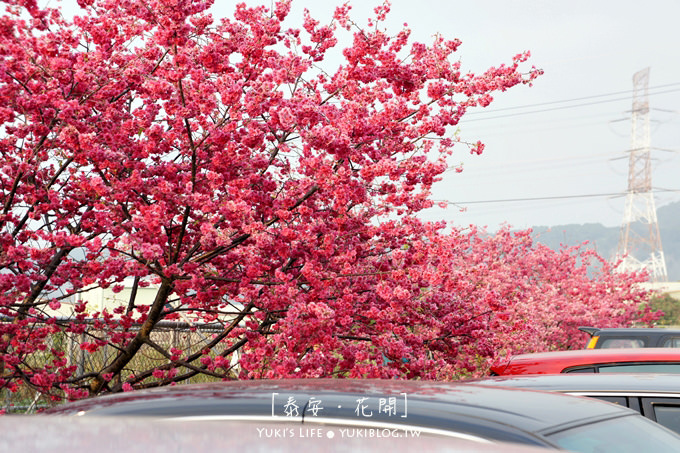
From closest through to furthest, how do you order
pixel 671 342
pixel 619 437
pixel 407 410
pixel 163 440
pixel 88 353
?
pixel 163 440 < pixel 407 410 < pixel 619 437 < pixel 88 353 < pixel 671 342

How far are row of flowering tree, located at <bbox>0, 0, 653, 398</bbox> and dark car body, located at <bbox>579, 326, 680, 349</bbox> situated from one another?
6.26ft

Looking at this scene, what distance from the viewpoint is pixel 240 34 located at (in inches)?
252

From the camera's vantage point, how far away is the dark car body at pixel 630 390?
12.7ft

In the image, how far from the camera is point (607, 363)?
5.68 metres

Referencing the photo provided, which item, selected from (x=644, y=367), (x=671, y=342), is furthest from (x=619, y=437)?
(x=671, y=342)

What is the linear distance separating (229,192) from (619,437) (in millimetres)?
4148

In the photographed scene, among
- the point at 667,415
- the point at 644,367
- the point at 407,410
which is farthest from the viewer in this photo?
the point at 644,367

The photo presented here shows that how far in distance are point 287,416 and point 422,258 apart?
5028 millimetres

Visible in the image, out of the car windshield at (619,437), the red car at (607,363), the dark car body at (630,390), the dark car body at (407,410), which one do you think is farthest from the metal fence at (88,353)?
the car windshield at (619,437)

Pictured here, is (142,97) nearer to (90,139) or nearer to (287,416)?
(90,139)

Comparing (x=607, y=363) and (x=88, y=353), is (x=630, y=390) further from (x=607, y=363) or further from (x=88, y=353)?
(x=88, y=353)

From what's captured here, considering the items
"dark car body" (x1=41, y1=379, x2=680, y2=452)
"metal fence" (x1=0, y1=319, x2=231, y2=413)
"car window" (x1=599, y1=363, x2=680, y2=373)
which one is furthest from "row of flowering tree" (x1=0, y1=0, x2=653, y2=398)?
"dark car body" (x1=41, y1=379, x2=680, y2=452)

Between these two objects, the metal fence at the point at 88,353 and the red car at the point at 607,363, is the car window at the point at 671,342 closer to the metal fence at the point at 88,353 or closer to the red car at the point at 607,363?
the red car at the point at 607,363

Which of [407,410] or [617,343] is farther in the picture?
[617,343]
